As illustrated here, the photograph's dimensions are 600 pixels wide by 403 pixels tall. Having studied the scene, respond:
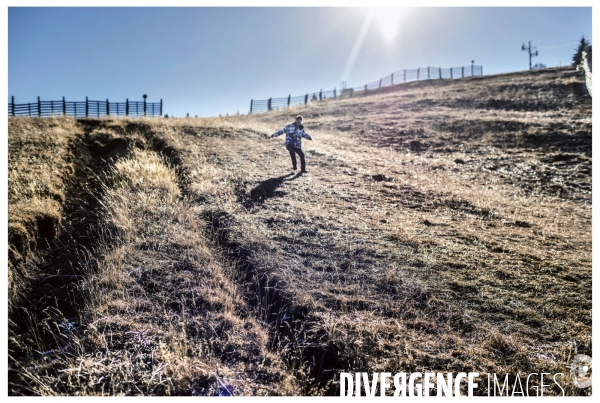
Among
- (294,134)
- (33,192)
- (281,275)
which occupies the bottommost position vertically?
(281,275)

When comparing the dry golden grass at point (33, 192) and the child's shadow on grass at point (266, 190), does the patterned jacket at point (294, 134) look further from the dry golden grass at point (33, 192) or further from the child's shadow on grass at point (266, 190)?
the dry golden grass at point (33, 192)

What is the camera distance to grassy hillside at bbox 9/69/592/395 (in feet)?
12.3

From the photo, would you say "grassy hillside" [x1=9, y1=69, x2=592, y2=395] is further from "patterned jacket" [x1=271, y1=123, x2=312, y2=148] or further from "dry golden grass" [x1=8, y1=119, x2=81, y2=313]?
"patterned jacket" [x1=271, y1=123, x2=312, y2=148]

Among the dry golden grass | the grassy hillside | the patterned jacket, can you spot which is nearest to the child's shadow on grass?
the grassy hillside

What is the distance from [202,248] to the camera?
5801 millimetres

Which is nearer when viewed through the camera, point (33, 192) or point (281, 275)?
point (281, 275)

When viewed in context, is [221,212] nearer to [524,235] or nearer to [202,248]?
[202,248]

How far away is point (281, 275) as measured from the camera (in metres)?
5.26

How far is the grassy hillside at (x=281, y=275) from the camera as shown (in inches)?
147

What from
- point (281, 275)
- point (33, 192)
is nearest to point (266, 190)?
point (281, 275)

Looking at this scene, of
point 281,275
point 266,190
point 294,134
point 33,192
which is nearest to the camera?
point 281,275

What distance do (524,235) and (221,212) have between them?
6.59 meters

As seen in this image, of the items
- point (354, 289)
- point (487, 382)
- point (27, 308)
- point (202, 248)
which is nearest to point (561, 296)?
point (487, 382)

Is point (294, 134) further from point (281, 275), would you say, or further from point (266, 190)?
point (281, 275)
